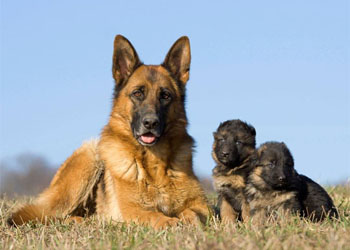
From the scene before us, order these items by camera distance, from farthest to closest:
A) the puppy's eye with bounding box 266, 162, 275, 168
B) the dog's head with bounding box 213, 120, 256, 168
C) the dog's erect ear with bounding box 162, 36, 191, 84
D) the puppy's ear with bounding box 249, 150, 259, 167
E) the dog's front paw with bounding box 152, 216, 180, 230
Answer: the dog's erect ear with bounding box 162, 36, 191, 84 → the dog's head with bounding box 213, 120, 256, 168 → the puppy's ear with bounding box 249, 150, 259, 167 → the puppy's eye with bounding box 266, 162, 275, 168 → the dog's front paw with bounding box 152, 216, 180, 230

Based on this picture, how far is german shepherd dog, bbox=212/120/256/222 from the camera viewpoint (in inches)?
279

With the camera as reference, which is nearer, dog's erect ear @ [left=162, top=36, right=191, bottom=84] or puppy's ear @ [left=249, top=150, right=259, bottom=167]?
puppy's ear @ [left=249, top=150, right=259, bottom=167]

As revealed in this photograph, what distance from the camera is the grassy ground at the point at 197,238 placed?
14.6 feet

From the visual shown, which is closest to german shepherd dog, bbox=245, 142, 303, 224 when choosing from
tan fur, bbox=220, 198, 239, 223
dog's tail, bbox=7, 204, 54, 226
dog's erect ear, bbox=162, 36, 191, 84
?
tan fur, bbox=220, 198, 239, 223

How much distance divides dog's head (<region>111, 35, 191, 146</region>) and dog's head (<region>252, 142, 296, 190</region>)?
1.23m

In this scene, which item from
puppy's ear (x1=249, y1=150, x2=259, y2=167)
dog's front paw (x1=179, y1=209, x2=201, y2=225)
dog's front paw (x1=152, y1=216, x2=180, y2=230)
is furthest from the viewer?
puppy's ear (x1=249, y1=150, x2=259, y2=167)

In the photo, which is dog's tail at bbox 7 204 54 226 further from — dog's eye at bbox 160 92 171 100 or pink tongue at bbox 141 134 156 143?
dog's eye at bbox 160 92 171 100

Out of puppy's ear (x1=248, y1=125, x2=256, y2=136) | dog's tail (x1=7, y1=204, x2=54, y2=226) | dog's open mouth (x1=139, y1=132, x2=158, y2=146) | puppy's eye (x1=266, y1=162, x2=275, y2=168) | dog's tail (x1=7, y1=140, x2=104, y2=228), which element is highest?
puppy's ear (x1=248, y1=125, x2=256, y2=136)

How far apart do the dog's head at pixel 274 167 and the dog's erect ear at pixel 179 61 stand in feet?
5.60

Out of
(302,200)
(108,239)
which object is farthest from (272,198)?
(108,239)

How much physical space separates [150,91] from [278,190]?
2189 mm

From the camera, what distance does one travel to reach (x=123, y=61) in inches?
297

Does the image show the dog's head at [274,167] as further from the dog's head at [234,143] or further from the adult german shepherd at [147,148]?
the adult german shepherd at [147,148]

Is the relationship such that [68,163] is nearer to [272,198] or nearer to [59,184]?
[59,184]
